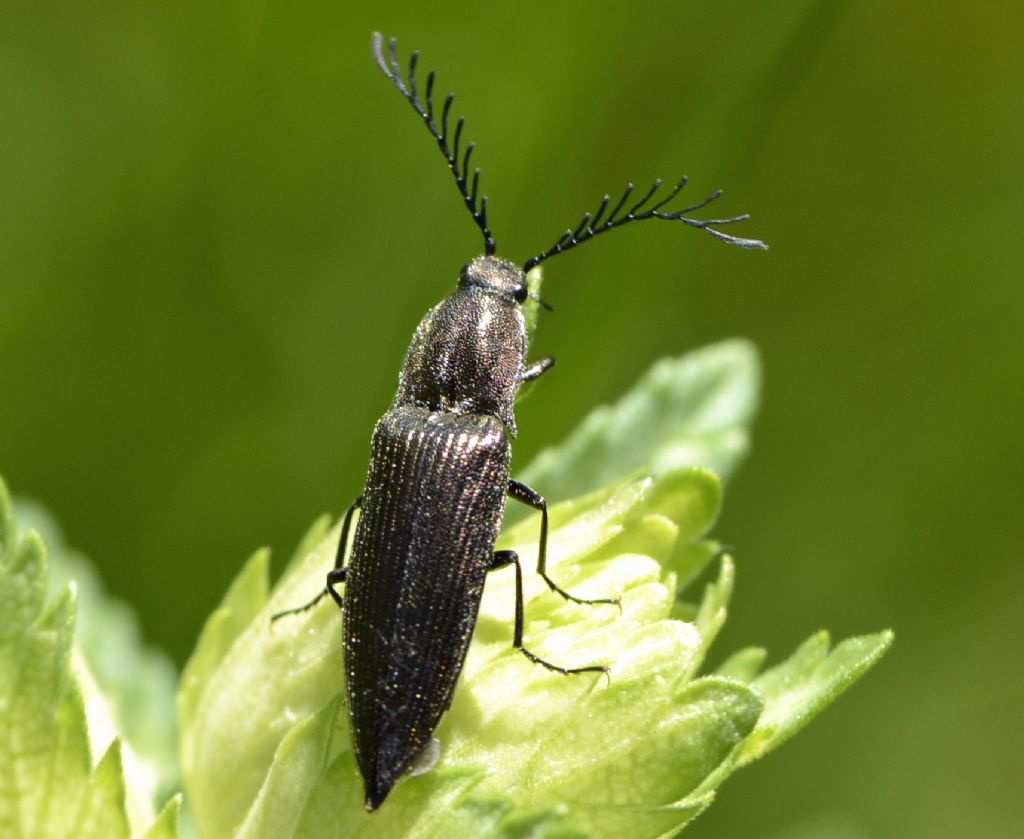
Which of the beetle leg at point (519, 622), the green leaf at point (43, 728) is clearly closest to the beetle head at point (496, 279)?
the beetle leg at point (519, 622)

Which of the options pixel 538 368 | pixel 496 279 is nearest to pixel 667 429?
pixel 538 368

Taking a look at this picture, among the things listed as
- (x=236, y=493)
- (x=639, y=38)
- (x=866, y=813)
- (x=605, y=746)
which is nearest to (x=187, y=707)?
(x=605, y=746)

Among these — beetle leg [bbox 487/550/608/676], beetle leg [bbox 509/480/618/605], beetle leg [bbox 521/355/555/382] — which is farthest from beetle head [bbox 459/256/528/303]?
beetle leg [bbox 487/550/608/676]

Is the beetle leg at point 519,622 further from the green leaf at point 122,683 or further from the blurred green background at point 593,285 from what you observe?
the blurred green background at point 593,285

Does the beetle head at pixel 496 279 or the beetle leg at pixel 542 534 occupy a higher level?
the beetle head at pixel 496 279

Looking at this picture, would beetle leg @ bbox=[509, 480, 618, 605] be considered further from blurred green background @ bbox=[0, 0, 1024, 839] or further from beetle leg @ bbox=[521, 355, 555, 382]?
blurred green background @ bbox=[0, 0, 1024, 839]
